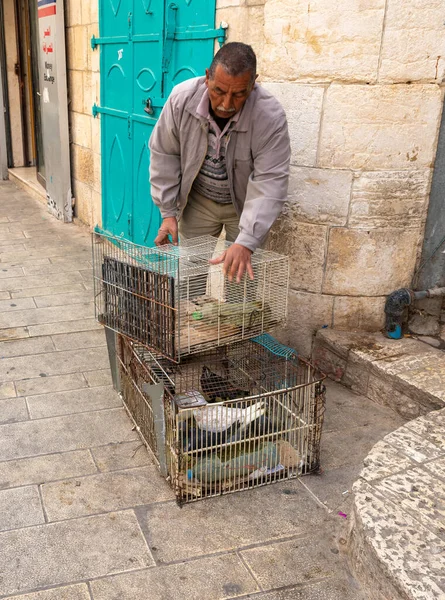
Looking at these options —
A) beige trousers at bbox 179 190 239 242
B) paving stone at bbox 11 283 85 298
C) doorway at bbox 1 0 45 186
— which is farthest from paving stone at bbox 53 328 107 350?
doorway at bbox 1 0 45 186

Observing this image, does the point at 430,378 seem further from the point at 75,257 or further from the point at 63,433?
the point at 75,257

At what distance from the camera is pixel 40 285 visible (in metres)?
6.06

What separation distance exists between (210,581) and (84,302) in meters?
3.48

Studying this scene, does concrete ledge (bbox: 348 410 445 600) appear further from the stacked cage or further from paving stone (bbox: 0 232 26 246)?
paving stone (bbox: 0 232 26 246)

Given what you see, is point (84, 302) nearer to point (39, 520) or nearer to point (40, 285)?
point (40, 285)

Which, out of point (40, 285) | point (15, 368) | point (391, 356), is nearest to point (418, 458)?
point (391, 356)

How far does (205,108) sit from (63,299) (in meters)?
2.81

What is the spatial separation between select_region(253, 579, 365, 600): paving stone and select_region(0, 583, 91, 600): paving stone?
2.25ft

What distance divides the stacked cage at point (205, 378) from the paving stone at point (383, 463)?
1.35 feet

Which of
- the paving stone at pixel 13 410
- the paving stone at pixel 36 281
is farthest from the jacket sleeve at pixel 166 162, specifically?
the paving stone at pixel 36 281

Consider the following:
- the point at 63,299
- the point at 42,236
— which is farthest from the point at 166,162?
the point at 42,236

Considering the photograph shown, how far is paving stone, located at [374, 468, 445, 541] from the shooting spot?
252cm

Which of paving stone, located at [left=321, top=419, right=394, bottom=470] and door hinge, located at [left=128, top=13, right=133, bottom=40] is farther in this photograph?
door hinge, located at [left=128, top=13, right=133, bottom=40]

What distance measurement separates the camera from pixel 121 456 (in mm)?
3453
